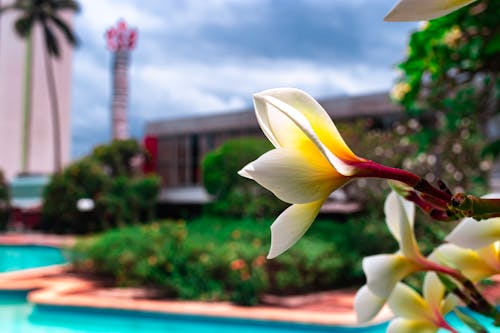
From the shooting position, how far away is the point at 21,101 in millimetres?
23703

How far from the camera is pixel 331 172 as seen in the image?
1.09ft

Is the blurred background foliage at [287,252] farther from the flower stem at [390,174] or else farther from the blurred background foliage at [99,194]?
the blurred background foliage at [99,194]

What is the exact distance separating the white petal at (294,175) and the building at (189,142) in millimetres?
14483

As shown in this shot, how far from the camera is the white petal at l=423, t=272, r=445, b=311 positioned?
1.68 ft

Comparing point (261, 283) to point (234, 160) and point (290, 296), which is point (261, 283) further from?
point (234, 160)

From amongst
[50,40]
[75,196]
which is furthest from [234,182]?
[50,40]

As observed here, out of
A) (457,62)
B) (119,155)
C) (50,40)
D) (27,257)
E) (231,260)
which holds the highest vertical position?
(50,40)

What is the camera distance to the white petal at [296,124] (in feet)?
1.08

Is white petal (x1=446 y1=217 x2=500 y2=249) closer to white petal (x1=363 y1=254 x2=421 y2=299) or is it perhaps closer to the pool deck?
white petal (x1=363 y1=254 x2=421 y2=299)

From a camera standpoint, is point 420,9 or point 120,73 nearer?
Result: point 420,9

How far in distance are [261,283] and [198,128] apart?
11680 millimetres

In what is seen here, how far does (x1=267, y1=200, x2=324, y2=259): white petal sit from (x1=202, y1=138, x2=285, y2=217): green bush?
8.59 metres

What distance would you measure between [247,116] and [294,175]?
15.3 meters

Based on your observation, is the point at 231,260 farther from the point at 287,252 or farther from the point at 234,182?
the point at 234,182
